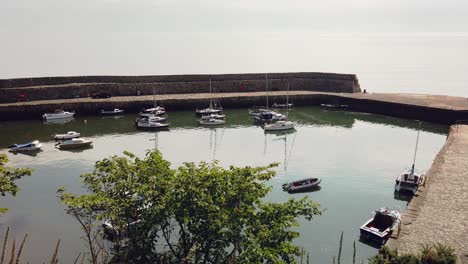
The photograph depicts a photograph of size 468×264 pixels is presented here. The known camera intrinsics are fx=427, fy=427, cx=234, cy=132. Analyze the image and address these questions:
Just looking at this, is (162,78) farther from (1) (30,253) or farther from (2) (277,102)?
(1) (30,253)

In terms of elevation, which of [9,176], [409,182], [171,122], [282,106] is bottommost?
[409,182]

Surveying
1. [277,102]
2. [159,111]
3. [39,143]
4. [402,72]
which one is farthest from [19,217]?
[402,72]

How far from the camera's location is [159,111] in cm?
5475

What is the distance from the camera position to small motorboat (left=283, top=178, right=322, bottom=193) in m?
30.2

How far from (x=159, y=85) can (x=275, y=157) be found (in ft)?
94.9

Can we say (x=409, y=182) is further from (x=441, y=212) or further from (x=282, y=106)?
(x=282, y=106)

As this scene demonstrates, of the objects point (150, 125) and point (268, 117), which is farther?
point (268, 117)

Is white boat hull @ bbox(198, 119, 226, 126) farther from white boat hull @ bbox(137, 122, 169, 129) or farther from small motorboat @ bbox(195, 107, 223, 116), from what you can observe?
white boat hull @ bbox(137, 122, 169, 129)

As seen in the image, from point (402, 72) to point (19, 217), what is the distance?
129 metres

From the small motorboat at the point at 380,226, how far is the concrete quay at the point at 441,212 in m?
0.80

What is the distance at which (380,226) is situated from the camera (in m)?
24.3

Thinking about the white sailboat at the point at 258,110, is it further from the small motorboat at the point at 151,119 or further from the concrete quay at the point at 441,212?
the concrete quay at the point at 441,212

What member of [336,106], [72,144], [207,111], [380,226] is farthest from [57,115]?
[380,226]

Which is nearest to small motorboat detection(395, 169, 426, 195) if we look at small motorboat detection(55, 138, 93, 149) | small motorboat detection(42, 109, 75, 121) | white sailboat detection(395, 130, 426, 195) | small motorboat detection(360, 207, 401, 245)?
white sailboat detection(395, 130, 426, 195)
